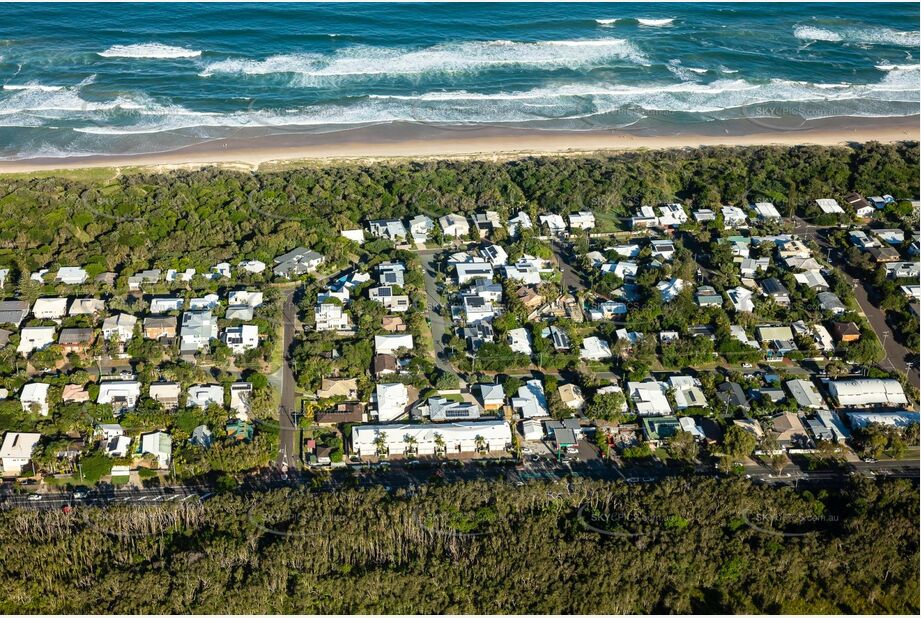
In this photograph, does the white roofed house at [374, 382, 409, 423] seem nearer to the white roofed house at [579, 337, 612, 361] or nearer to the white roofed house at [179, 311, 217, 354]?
the white roofed house at [579, 337, 612, 361]

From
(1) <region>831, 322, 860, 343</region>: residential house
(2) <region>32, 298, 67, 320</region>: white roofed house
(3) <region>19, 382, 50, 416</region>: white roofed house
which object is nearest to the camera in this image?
(3) <region>19, 382, 50, 416</region>: white roofed house

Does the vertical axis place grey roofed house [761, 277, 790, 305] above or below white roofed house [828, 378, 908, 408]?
above

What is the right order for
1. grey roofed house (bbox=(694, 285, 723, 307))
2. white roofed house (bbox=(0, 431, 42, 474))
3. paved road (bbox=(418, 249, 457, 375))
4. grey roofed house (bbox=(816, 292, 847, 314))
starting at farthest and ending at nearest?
grey roofed house (bbox=(694, 285, 723, 307))
grey roofed house (bbox=(816, 292, 847, 314))
paved road (bbox=(418, 249, 457, 375))
white roofed house (bbox=(0, 431, 42, 474))

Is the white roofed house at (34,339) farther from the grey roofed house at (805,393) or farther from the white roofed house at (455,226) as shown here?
the grey roofed house at (805,393)

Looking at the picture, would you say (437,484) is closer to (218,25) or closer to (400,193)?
(400,193)

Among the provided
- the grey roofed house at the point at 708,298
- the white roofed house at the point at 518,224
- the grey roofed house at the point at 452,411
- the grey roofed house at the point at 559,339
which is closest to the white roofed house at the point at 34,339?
the grey roofed house at the point at 452,411

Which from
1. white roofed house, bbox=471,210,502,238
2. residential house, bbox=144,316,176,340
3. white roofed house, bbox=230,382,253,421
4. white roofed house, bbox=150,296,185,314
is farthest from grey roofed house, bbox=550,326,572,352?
white roofed house, bbox=150,296,185,314

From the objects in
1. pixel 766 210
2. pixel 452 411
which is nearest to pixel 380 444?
pixel 452 411

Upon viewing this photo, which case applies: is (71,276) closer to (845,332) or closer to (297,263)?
(297,263)
